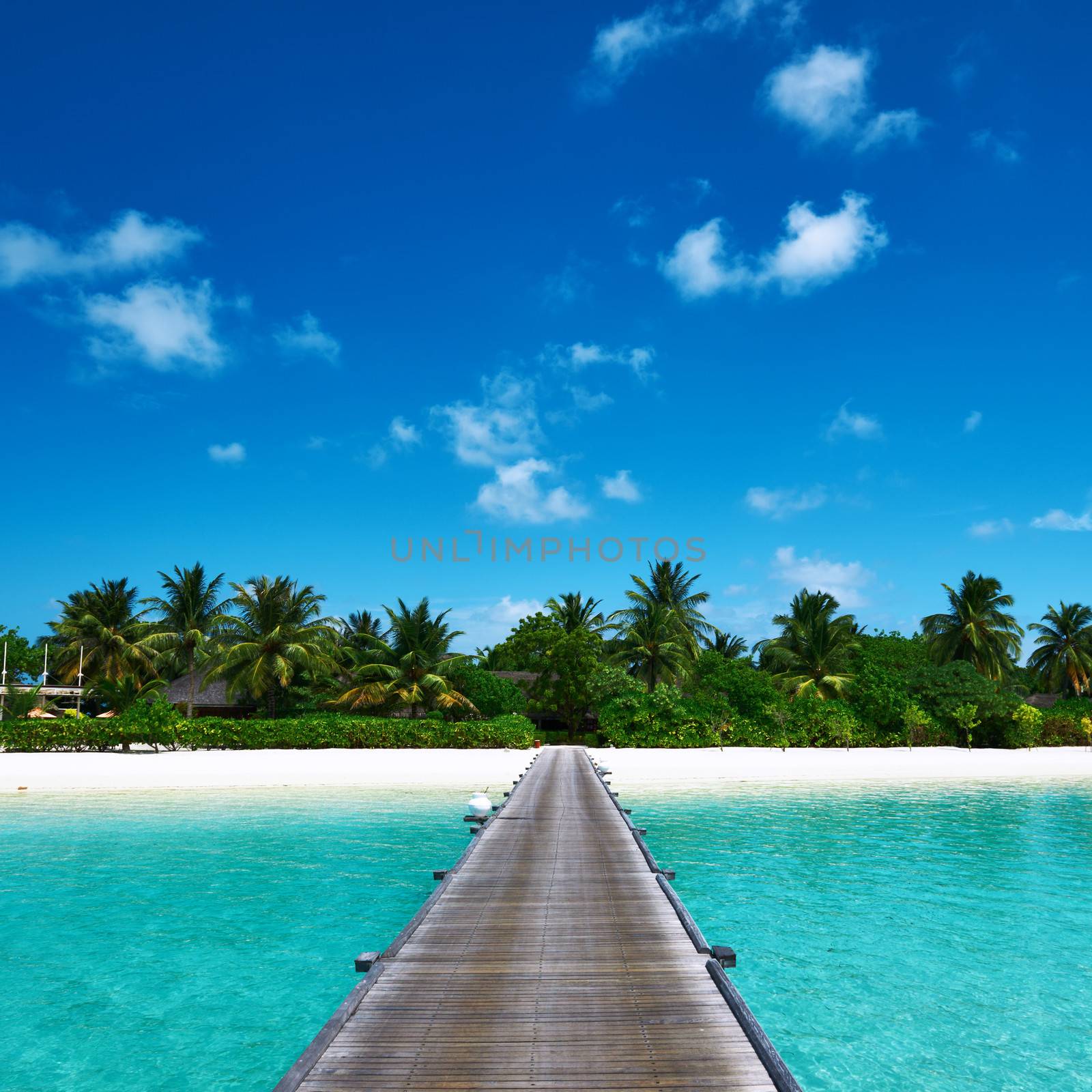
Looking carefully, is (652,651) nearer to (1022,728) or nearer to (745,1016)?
(1022,728)

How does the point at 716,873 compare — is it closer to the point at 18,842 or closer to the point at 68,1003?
the point at 68,1003

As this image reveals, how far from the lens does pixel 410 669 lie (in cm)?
3394

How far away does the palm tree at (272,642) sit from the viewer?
34.6 metres

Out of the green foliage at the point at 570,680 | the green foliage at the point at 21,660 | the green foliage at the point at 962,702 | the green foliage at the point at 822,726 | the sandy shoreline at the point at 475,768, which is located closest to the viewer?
the sandy shoreline at the point at 475,768

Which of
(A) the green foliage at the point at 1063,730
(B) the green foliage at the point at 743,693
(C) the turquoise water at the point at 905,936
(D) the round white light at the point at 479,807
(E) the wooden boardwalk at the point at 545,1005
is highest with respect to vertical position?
(B) the green foliage at the point at 743,693

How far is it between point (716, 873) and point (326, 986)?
6479 mm

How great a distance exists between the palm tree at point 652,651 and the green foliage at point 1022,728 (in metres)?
13.9

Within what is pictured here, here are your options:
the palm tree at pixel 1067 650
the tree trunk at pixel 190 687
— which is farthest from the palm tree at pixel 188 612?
the palm tree at pixel 1067 650

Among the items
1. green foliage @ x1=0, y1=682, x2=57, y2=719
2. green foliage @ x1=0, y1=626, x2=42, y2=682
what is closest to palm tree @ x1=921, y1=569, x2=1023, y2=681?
green foliage @ x1=0, y1=682, x2=57, y2=719

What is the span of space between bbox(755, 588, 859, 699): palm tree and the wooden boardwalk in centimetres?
3087

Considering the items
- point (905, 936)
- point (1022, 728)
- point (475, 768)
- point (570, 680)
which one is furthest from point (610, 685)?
point (905, 936)

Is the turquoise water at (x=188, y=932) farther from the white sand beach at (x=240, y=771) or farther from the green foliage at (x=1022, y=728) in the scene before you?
the green foliage at (x=1022, y=728)

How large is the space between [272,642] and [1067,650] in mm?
45878

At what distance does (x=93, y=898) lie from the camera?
35.6 ft
